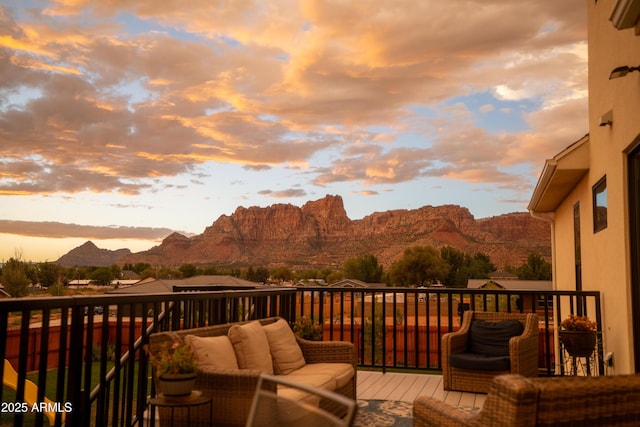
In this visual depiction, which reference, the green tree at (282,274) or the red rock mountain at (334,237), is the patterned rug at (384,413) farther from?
the green tree at (282,274)

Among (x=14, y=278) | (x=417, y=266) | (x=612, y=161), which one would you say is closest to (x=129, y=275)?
(x=14, y=278)

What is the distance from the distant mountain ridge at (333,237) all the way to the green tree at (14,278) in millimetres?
20361

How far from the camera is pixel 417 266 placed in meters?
50.8

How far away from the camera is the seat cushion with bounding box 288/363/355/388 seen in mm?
4430

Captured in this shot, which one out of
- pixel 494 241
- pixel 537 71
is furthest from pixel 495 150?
pixel 537 71

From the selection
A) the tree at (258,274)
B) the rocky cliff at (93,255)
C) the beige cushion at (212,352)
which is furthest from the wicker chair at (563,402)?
the rocky cliff at (93,255)

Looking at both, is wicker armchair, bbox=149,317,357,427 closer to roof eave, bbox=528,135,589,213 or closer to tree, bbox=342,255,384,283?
roof eave, bbox=528,135,589,213

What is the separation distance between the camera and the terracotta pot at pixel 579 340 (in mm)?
5543

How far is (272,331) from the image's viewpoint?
4.73 meters

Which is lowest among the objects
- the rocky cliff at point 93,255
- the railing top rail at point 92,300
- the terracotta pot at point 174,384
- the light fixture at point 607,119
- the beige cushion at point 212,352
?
the terracotta pot at point 174,384

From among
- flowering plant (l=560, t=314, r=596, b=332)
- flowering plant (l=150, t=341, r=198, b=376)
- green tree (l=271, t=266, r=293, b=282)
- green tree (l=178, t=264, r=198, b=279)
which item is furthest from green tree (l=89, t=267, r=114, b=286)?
flowering plant (l=150, t=341, r=198, b=376)

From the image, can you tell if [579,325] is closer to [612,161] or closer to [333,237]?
[612,161]

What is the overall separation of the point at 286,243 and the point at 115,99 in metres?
27.4

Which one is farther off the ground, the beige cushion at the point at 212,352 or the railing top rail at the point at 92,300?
the railing top rail at the point at 92,300
